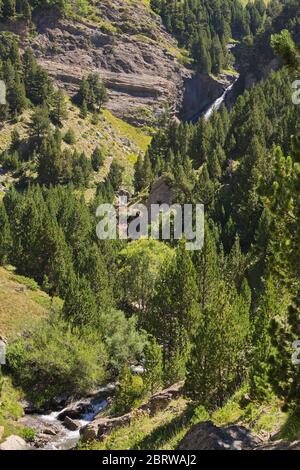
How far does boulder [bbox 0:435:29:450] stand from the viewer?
118 ft

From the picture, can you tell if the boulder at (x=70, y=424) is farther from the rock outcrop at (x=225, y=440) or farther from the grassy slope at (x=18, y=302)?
Result: the rock outcrop at (x=225, y=440)

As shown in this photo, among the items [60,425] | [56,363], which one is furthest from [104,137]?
[60,425]

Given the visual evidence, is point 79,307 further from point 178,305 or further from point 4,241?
point 4,241

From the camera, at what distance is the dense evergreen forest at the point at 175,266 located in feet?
76.2

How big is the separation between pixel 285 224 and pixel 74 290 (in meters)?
41.2

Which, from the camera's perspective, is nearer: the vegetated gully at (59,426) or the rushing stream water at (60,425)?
the rushing stream water at (60,425)

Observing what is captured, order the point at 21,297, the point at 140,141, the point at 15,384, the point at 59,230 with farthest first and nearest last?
1. the point at 140,141
2. the point at 59,230
3. the point at 21,297
4. the point at 15,384

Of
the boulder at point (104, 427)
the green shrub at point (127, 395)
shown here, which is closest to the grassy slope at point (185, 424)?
the boulder at point (104, 427)

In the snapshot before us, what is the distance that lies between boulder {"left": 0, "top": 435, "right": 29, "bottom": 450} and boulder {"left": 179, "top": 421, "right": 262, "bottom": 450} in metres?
18.7

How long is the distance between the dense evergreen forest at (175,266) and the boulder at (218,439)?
2341 millimetres

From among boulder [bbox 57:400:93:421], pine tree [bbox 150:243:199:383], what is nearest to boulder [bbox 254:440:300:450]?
pine tree [bbox 150:243:199:383]

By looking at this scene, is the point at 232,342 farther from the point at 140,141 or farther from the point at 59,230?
the point at 140,141

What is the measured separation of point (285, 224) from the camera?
2253cm
